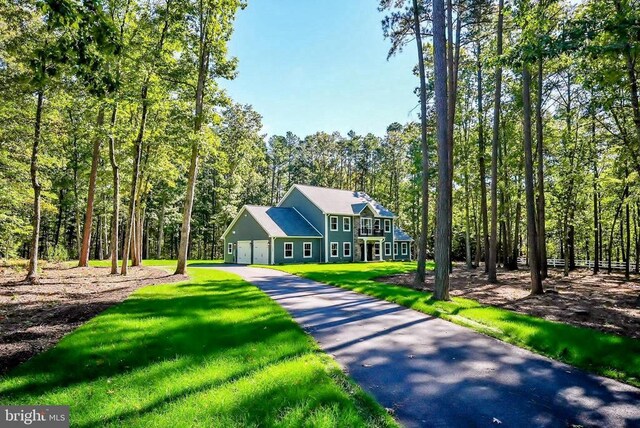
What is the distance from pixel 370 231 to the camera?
37.1m

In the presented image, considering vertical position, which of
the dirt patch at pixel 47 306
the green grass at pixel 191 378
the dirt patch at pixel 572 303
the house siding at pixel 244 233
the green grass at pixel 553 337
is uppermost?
the house siding at pixel 244 233

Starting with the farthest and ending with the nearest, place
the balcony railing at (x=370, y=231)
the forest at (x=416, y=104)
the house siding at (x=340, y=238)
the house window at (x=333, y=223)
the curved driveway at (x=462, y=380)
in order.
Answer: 1. the balcony railing at (x=370, y=231)
2. the house window at (x=333, y=223)
3. the house siding at (x=340, y=238)
4. the forest at (x=416, y=104)
5. the curved driveway at (x=462, y=380)

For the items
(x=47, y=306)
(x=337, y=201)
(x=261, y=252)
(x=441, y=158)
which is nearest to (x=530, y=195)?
(x=441, y=158)

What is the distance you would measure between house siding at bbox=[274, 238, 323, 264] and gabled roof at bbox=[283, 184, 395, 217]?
3158 mm

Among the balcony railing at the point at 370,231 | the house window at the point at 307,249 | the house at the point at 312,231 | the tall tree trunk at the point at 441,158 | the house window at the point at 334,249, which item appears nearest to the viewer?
the tall tree trunk at the point at 441,158

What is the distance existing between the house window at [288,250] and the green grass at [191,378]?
2344 centimetres

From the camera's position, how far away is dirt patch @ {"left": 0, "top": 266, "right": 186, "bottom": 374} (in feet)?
19.0

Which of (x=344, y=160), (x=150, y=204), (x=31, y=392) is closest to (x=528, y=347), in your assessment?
(x=31, y=392)

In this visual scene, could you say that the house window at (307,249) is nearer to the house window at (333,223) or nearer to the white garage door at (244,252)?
the house window at (333,223)

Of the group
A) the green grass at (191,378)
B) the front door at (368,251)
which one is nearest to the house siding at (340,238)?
the front door at (368,251)

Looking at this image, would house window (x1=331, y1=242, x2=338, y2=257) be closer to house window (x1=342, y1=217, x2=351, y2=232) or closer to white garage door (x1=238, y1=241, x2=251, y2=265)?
house window (x1=342, y1=217, x2=351, y2=232)

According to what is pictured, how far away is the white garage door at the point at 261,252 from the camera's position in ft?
99.8

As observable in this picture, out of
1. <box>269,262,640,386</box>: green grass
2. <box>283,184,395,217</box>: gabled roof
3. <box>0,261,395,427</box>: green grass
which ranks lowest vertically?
<box>269,262,640,386</box>: green grass

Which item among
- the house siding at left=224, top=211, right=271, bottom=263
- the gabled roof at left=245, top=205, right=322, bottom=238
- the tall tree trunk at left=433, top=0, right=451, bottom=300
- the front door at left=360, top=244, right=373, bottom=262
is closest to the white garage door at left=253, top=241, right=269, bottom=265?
the house siding at left=224, top=211, right=271, bottom=263
